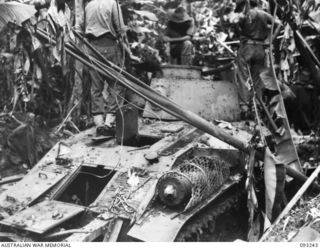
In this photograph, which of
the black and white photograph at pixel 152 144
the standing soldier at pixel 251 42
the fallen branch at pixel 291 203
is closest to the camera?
the black and white photograph at pixel 152 144

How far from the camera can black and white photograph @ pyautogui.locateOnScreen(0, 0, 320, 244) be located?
195 inches

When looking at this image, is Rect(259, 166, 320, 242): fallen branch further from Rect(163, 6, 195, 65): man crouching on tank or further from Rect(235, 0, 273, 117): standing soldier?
Rect(163, 6, 195, 65): man crouching on tank

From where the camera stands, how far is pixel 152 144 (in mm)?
6578

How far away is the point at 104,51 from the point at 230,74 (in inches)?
94.2

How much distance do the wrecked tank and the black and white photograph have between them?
0.7 inches

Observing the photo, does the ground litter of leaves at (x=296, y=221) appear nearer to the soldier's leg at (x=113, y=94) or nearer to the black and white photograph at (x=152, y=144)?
the black and white photograph at (x=152, y=144)

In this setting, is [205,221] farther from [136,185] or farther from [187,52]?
[187,52]


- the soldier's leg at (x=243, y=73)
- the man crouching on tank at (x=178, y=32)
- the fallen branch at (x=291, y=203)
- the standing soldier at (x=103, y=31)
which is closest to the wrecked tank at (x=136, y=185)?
the fallen branch at (x=291, y=203)

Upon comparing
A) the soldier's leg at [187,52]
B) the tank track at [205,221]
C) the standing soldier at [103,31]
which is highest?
the standing soldier at [103,31]

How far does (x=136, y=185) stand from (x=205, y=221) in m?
0.83

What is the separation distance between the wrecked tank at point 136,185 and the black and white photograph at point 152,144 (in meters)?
0.02

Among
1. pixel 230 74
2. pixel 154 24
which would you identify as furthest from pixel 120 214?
pixel 154 24

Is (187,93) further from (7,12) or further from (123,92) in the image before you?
(7,12)

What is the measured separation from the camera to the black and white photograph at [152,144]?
4.95m
